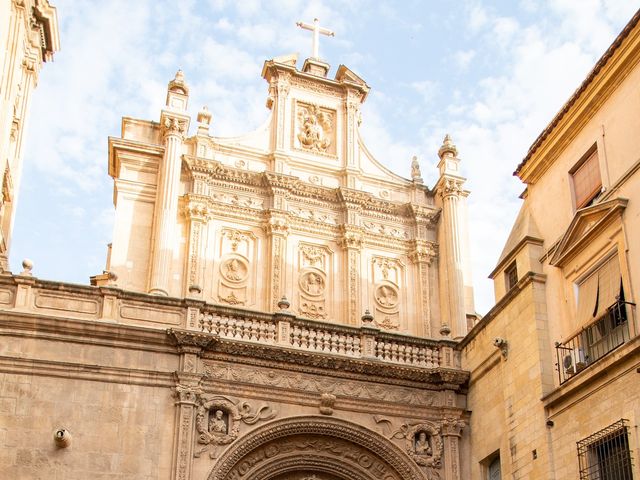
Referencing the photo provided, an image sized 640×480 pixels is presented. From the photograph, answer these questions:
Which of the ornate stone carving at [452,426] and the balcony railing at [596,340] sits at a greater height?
the balcony railing at [596,340]

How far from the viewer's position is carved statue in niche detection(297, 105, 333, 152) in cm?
2742

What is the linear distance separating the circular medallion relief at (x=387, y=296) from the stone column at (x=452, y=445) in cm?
742

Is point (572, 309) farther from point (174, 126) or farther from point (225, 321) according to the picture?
point (174, 126)

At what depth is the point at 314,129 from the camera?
2770 cm

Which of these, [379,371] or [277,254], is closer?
[379,371]

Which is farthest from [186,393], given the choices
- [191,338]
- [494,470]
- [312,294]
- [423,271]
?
[423,271]

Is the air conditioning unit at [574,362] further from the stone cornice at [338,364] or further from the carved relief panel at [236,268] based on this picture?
the carved relief panel at [236,268]

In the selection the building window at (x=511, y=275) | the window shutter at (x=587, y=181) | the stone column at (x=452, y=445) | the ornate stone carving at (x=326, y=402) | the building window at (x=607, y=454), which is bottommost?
the building window at (x=607, y=454)

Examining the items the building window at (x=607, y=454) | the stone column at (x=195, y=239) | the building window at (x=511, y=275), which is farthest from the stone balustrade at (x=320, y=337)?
the stone column at (x=195, y=239)

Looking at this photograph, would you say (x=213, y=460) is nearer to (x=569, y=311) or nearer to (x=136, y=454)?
(x=136, y=454)

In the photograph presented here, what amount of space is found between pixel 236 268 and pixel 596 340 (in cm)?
1163

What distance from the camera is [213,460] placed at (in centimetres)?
1636

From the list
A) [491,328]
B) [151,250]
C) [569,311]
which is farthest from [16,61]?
[569,311]

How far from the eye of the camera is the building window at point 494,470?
56.6 feet
